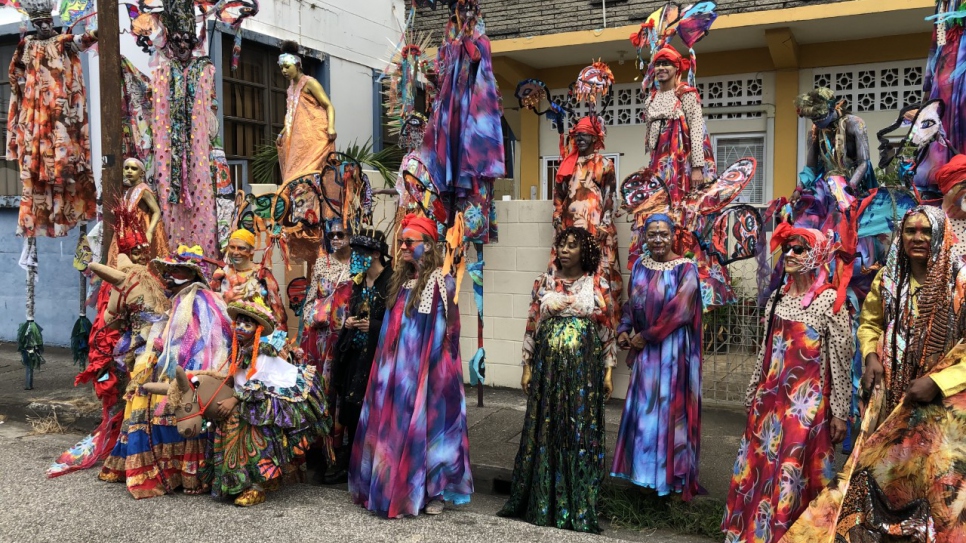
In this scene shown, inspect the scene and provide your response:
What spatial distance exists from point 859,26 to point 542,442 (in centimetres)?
791

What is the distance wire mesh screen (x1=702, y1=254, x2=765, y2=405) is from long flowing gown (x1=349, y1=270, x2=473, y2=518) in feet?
9.00

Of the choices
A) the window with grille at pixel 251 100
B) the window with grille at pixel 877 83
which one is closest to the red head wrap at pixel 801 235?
the window with grille at pixel 877 83

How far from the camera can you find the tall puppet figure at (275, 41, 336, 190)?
7.27 meters

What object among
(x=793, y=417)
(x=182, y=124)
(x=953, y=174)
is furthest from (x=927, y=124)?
(x=182, y=124)

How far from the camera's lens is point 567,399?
183 inches

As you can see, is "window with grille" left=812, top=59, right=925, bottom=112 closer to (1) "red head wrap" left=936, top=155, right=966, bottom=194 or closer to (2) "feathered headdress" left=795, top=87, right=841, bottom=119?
(2) "feathered headdress" left=795, top=87, right=841, bottom=119

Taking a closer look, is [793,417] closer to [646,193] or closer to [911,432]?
[911,432]

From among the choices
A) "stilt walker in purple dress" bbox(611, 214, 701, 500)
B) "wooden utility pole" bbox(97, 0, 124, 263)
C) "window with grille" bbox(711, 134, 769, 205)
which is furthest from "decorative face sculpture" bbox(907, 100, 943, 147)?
"window with grille" bbox(711, 134, 769, 205)

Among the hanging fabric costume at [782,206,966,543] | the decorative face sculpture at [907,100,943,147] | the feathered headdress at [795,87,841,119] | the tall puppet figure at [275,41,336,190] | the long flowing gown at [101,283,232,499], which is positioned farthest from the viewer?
the tall puppet figure at [275,41,336,190]

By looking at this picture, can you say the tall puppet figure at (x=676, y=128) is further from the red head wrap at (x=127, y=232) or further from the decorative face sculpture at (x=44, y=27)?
the decorative face sculpture at (x=44, y=27)

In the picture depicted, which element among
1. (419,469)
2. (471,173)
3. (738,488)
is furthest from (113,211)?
(738,488)

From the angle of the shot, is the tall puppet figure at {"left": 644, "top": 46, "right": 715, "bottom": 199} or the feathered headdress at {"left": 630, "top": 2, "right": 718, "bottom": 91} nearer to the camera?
the tall puppet figure at {"left": 644, "top": 46, "right": 715, "bottom": 199}

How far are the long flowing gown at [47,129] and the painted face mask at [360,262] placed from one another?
4.69 meters

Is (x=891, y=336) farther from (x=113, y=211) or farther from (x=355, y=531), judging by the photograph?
(x=113, y=211)
